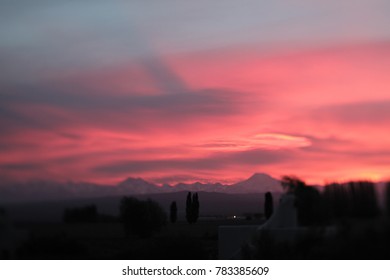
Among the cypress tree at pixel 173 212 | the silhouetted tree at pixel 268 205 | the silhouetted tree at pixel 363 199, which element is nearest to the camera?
the silhouetted tree at pixel 363 199

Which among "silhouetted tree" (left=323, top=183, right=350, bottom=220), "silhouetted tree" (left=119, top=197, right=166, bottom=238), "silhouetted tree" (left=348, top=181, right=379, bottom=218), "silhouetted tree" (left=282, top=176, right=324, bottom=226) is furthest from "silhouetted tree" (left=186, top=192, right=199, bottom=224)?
"silhouetted tree" (left=348, top=181, right=379, bottom=218)

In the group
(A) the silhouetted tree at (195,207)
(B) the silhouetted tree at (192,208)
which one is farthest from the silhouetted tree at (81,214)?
(B) the silhouetted tree at (192,208)

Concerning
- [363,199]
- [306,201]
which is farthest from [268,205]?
[363,199]

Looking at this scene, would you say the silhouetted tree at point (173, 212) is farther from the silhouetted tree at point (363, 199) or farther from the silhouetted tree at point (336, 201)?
the silhouetted tree at point (363, 199)

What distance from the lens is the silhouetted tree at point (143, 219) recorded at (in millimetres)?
34531

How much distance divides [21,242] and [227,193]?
1075cm

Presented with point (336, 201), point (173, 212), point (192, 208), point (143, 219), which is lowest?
point (336, 201)

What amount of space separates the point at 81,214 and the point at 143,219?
369 inches

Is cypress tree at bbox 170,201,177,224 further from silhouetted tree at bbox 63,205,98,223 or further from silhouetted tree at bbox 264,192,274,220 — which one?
silhouetted tree at bbox 63,205,98,223

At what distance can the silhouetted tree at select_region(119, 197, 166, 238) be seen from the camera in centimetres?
3453

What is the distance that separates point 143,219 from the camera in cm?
3528

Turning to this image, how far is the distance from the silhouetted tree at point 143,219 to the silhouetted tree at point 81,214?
6.81m

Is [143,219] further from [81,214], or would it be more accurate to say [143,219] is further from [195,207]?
[81,214]
